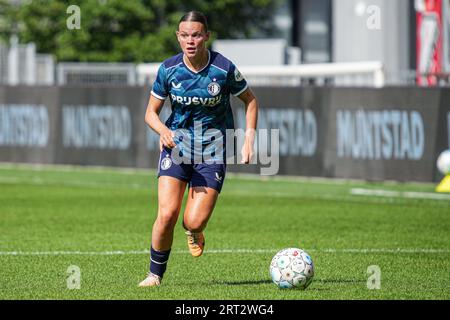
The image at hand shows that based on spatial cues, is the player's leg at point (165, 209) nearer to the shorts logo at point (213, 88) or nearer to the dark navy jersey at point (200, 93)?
the dark navy jersey at point (200, 93)

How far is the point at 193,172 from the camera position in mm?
11266

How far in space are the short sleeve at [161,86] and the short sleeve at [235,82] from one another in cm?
55

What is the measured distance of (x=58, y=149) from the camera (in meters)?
30.7

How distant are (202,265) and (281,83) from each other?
1685cm

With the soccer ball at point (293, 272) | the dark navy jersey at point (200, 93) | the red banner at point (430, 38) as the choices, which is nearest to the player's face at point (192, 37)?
the dark navy jersey at point (200, 93)

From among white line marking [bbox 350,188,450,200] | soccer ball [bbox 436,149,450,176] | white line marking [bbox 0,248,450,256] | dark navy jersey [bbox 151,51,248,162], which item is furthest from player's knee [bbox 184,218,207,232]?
soccer ball [bbox 436,149,450,176]

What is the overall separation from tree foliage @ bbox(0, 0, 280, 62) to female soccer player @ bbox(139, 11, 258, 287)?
3260 cm

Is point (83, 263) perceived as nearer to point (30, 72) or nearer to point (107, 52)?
point (30, 72)

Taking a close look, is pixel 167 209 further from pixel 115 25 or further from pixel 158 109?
pixel 115 25

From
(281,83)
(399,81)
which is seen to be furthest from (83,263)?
(281,83)

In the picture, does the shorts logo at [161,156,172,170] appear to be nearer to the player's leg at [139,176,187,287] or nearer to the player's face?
the player's leg at [139,176,187,287]

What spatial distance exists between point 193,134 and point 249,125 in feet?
1.62

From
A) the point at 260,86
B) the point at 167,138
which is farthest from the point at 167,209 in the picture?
the point at 260,86

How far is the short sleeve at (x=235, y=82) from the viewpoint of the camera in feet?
36.6
